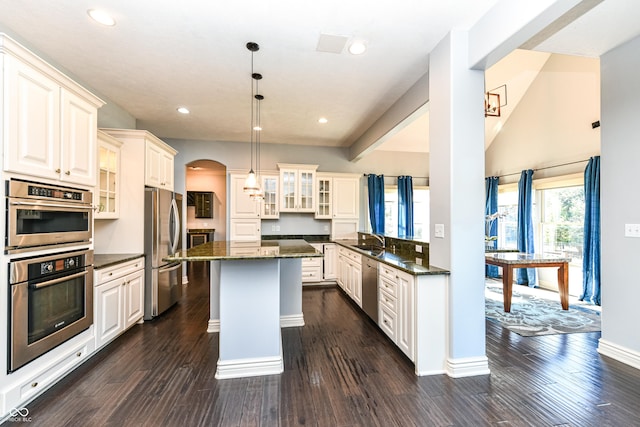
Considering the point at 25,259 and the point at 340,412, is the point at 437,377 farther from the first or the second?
the point at 25,259

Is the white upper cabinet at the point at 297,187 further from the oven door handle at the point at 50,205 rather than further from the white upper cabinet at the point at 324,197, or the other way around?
the oven door handle at the point at 50,205

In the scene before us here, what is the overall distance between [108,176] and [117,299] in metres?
1.37

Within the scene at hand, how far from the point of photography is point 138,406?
1982 mm

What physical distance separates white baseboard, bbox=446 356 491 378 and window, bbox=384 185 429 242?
4092 mm

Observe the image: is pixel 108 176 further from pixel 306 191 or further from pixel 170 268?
pixel 306 191

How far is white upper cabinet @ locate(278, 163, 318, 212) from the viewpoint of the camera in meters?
5.57

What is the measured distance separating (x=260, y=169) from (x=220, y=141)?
92 centimetres

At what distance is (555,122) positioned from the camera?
486 centimetres

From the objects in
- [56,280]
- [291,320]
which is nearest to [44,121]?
[56,280]

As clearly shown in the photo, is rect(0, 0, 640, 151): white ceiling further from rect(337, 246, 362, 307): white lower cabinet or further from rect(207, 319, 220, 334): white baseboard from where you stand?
rect(207, 319, 220, 334): white baseboard

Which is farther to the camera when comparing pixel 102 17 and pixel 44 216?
pixel 102 17

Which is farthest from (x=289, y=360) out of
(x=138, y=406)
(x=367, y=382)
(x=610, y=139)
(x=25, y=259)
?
(x=610, y=139)

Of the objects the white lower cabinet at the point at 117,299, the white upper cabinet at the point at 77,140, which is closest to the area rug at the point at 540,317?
the white lower cabinet at the point at 117,299

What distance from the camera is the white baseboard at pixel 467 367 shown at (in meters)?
2.33
